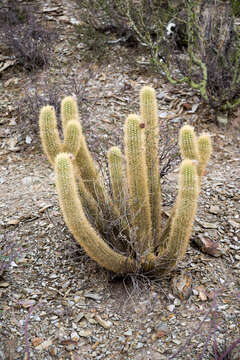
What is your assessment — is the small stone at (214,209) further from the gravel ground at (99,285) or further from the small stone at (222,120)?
the small stone at (222,120)

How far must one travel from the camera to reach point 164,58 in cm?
564

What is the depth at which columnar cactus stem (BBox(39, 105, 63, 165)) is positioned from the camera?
268cm

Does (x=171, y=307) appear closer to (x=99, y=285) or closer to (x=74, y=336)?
(x=99, y=285)

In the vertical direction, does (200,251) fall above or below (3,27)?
below

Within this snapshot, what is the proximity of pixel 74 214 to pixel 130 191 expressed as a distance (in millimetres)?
532

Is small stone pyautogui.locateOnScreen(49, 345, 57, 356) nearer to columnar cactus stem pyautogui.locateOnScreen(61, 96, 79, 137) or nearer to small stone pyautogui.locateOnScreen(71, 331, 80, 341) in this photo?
small stone pyautogui.locateOnScreen(71, 331, 80, 341)

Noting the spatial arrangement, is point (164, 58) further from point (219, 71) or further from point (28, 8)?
point (28, 8)

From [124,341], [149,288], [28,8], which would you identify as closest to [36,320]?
[124,341]

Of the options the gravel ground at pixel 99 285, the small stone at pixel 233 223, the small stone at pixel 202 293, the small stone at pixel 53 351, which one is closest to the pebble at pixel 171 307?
the gravel ground at pixel 99 285

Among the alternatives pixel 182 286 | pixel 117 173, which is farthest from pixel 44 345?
pixel 117 173

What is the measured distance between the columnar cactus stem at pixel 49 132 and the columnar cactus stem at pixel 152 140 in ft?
1.92

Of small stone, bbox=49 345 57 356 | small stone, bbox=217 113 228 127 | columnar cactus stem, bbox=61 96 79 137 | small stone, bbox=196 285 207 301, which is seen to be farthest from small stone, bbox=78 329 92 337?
small stone, bbox=217 113 228 127

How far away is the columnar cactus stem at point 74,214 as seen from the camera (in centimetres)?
240

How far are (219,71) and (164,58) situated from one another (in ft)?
3.07
